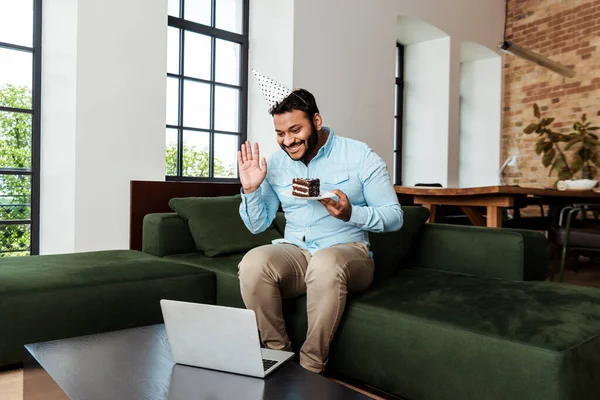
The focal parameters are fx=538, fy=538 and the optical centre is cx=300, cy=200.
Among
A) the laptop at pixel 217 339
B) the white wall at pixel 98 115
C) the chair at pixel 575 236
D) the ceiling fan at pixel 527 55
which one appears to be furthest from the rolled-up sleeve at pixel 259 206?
the ceiling fan at pixel 527 55

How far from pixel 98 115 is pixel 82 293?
170cm

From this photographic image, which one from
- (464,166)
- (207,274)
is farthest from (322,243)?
(464,166)

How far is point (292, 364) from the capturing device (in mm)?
1409

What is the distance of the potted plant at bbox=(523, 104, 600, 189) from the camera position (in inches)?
230

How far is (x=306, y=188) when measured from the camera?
1944 millimetres

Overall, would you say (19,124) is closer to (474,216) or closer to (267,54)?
(267,54)

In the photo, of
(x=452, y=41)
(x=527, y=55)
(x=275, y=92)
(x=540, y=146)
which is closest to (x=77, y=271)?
(x=275, y=92)

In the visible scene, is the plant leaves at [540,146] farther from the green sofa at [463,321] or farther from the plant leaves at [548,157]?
the green sofa at [463,321]

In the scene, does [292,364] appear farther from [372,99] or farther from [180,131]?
[372,99]

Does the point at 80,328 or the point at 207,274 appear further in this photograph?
the point at 207,274

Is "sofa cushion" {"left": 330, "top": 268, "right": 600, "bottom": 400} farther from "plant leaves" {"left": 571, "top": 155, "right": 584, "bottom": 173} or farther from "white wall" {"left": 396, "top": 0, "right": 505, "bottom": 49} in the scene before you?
"plant leaves" {"left": 571, "top": 155, "right": 584, "bottom": 173}

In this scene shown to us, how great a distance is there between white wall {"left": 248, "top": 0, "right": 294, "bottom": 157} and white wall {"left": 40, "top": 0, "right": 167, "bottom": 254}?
1.06 meters

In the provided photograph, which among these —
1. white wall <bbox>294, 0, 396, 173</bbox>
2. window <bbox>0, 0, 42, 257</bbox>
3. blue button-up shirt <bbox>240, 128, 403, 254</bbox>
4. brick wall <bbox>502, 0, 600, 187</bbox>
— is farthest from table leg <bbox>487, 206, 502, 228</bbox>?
window <bbox>0, 0, 42, 257</bbox>

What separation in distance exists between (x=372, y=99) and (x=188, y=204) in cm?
274
